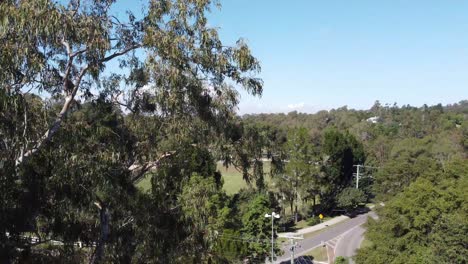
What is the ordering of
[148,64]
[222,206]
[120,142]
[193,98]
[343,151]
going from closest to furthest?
[148,64] < [193,98] < [120,142] < [222,206] < [343,151]

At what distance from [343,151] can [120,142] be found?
146 ft

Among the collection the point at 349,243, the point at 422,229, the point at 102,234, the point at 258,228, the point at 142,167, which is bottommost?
the point at 349,243

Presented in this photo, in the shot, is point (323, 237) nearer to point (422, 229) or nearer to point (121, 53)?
point (422, 229)

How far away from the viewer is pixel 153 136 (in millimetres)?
10367

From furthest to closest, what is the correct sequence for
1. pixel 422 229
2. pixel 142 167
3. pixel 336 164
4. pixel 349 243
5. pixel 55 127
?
pixel 336 164 → pixel 349 243 → pixel 422 229 → pixel 142 167 → pixel 55 127

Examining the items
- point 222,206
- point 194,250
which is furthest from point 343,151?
point 194,250

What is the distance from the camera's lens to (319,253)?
122 feet

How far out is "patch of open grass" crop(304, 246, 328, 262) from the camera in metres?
36.1

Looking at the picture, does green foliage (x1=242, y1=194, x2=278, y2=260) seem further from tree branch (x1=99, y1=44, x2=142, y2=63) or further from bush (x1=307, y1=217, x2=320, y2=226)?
tree branch (x1=99, y1=44, x2=142, y2=63)

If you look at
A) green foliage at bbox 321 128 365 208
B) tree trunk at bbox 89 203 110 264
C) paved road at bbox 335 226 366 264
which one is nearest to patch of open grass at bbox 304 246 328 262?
paved road at bbox 335 226 366 264

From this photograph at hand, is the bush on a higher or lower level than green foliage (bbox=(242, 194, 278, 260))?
lower

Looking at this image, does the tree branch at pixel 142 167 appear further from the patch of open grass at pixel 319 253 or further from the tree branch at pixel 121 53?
the patch of open grass at pixel 319 253

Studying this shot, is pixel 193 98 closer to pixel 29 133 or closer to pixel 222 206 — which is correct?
pixel 29 133

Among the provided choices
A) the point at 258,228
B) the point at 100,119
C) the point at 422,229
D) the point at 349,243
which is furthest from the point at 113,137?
the point at 349,243
